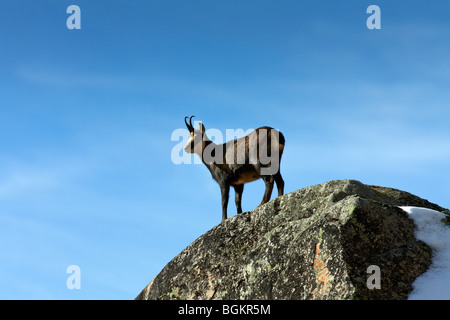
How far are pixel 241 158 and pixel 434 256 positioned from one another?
247 inches

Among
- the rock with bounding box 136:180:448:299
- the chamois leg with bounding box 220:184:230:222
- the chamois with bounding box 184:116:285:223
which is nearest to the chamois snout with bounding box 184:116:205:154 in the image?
the chamois with bounding box 184:116:285:223

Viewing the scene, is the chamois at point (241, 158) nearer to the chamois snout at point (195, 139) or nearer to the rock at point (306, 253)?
the chamois snout at point (195, 139)

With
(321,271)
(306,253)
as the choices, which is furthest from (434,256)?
(306,253)

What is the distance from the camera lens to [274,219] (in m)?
9.97

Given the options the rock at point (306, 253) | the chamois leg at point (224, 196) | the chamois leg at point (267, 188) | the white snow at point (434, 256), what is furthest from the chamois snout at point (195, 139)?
the white snow at point (434, 256)

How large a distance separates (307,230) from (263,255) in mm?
867

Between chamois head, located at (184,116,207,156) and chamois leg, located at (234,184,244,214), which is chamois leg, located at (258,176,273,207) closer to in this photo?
chamois leg, located at (234,184,244,214)

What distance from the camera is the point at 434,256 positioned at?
8.02m

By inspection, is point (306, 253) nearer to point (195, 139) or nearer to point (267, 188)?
point (267, 188)

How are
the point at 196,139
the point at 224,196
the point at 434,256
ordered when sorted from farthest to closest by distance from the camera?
the point at 196,139
the point at 224,196
the point at 434,256

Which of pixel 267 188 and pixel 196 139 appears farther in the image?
pixel 196 139

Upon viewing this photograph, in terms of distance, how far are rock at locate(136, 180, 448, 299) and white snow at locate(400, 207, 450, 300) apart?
0.12 metres
